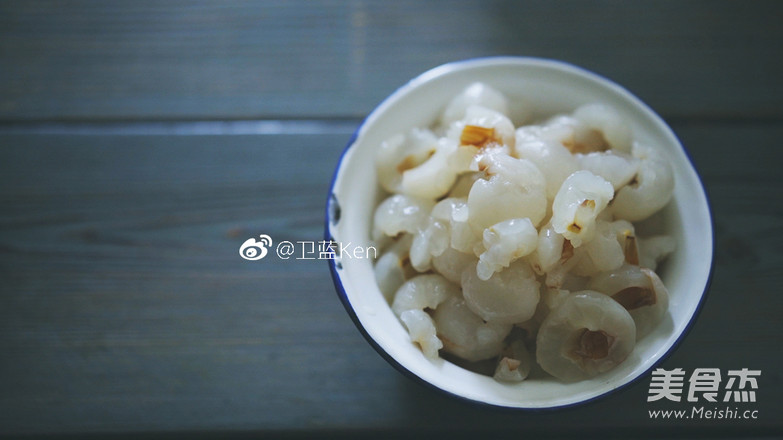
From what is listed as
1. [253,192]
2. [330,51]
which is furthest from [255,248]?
[330,51]

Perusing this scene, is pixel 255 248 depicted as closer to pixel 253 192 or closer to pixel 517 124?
pixel 253 192

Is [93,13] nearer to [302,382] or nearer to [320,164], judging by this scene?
[320,164]

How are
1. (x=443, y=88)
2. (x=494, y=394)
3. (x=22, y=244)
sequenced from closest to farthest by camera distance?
1. (x=494, y=394)
2. (x=443, y=88)
3. (x=22, y=244)

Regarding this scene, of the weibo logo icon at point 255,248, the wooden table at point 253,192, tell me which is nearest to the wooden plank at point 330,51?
the wooden table at point 253,192

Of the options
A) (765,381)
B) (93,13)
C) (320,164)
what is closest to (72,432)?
(320,164)

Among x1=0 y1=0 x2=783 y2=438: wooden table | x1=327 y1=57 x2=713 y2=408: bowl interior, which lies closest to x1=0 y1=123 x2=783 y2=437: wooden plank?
x1=0 y1=0 x2=783 y2=438: wooden table

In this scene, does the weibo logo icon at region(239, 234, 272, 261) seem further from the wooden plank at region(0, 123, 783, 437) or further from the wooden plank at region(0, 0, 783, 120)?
the wooden plank at region(0, 0, 783, 120)
